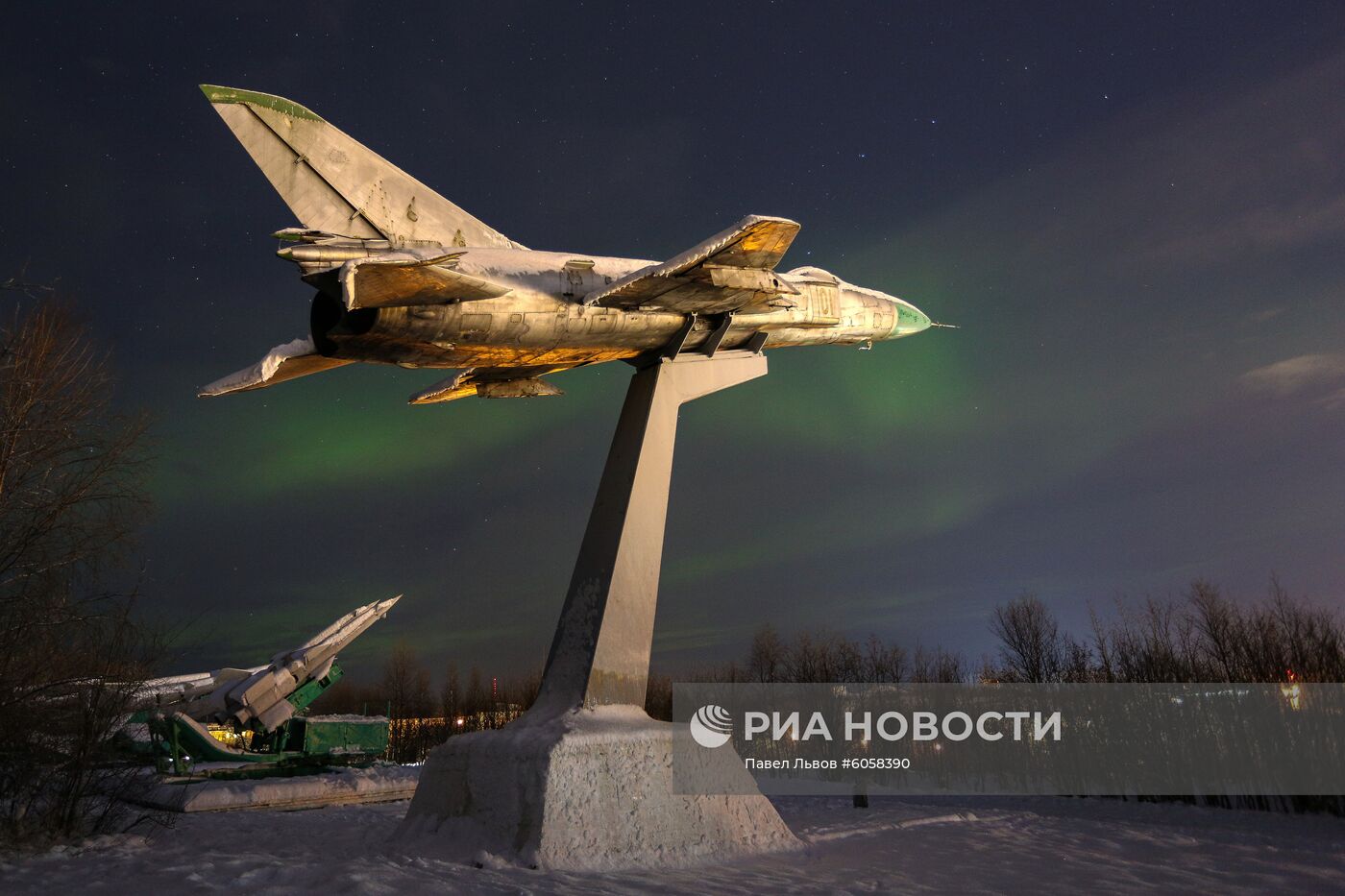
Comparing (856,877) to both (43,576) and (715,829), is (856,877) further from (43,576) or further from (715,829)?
(43,576)

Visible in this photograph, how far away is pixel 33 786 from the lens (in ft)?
30.8

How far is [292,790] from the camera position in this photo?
16.2m

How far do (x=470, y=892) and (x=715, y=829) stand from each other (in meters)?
3.15

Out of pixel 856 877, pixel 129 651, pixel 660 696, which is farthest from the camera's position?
pixel 660 696

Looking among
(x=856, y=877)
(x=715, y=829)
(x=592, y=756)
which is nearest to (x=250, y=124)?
(x=592, y=756)

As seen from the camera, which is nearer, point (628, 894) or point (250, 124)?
point (628, 894)

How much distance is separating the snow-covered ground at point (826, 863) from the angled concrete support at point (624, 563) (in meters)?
2.25

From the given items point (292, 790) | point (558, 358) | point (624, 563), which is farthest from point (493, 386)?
point (292, 790)

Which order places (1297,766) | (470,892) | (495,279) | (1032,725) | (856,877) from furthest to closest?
(1032,725) < (1297,766) < (495,279) < (856,877) < (470,892)

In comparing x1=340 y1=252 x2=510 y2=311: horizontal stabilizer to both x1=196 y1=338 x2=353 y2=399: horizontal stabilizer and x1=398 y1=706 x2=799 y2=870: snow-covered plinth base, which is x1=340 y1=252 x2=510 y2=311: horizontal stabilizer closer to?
x1=196 y1=338 x2=353 y2=399: horizontal stabilizer

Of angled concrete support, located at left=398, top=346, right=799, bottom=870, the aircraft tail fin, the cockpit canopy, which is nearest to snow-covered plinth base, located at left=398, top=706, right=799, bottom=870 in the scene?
→ angled concrete support, located at left=398, top=346, right=799, bottom=870

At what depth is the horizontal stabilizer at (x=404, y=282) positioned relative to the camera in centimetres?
773

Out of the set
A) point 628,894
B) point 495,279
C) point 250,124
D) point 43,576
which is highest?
point 250,124

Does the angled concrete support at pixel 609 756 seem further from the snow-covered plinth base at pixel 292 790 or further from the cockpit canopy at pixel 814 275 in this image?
the snow-covered plinth base at pixel 292 790
